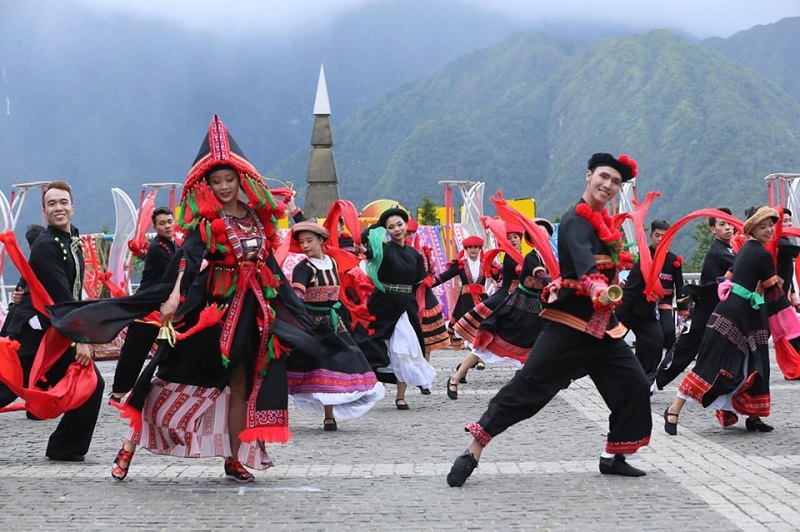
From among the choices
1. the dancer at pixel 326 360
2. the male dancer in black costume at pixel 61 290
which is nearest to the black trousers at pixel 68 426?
the male dancer in black costume at pixel 61 290

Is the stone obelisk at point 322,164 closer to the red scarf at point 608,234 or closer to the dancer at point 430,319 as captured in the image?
the dancer at point 430,319

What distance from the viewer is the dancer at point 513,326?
39.2 feet

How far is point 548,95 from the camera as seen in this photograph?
4749 inches

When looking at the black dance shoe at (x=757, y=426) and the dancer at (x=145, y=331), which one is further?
the black dance shoe at (x=757, y=426)

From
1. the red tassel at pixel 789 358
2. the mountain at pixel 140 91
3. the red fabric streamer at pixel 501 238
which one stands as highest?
the mountain at pixel 140 91

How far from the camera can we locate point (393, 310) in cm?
1134

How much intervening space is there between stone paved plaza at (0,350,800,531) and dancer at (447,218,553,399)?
2.27 metres

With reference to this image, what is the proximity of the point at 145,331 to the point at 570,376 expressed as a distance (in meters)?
2.68

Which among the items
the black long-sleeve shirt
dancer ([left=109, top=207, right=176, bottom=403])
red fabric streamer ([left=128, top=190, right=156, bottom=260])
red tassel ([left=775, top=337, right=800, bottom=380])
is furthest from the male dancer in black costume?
red tassel ([left=775, top=337, right=800, bottom=380])

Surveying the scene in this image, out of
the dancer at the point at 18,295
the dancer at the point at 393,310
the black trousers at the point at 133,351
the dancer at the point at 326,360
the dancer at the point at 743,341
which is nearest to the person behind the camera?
the black trousers at the point at 133,351

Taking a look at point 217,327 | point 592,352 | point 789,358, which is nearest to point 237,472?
point 217,327

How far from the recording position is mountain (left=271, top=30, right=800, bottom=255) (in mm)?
92000

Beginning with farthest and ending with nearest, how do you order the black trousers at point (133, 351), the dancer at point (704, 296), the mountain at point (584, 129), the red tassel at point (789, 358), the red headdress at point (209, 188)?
1. the mountain at point (584, 129)
2. the dancer at point (704, 296)
3. the red tassel at point (789, 358)
4. the black trousers at point (133, 351)
5. the red headdress at point (209, 188)

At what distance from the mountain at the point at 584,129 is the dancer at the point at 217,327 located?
246 feet
